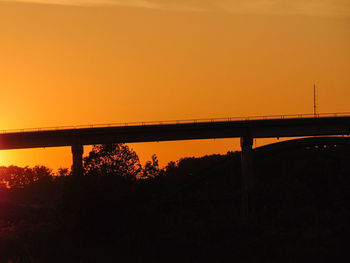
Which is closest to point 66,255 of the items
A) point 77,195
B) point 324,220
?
point 77,195

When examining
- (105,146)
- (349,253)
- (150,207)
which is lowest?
(349,253)

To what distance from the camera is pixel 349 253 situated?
2717 inches

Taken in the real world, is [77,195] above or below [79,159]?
below

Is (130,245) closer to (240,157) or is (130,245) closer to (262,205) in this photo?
(262,205)

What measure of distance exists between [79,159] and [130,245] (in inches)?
1956

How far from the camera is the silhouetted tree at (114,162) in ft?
259

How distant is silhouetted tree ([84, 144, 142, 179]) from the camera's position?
78.9 metres

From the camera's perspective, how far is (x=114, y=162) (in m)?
80.0

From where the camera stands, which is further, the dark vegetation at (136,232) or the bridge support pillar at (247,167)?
the bridge support pillar at (247,167)

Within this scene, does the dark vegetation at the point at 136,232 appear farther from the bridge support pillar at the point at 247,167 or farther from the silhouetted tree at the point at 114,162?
the bridge support pillar at the point at 247,167

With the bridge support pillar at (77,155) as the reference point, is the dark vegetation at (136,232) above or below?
below

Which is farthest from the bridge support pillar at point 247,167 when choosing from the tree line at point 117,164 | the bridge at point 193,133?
the tree line at point 117,164

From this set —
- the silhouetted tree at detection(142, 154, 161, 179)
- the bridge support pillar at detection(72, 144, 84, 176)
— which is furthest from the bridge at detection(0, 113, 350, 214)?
the silhouetted tree at detection(142, 154, 161, 179)

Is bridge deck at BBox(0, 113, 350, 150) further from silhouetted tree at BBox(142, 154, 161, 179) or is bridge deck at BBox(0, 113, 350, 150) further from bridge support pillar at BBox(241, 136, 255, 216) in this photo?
silhouetted tree at BBox(142, 154, 161, 179)
